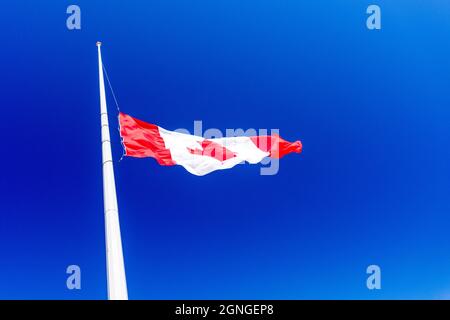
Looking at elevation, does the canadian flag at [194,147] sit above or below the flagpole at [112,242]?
above

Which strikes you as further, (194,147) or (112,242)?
(194,147)

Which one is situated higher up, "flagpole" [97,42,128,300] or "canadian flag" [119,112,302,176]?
"canadian flag" [119,112,302,176]

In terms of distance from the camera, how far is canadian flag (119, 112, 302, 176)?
53.5 feet

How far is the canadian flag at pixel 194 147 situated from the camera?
Result: 642 inches

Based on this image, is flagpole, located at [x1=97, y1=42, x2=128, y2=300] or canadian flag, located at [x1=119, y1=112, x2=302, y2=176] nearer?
flagpole, located at [x1=97, y1=42, x2=128, y2=300]

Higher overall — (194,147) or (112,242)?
(194,147)

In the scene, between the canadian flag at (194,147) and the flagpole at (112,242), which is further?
the canadian flag at (194,147)

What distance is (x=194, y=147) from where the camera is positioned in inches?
663
